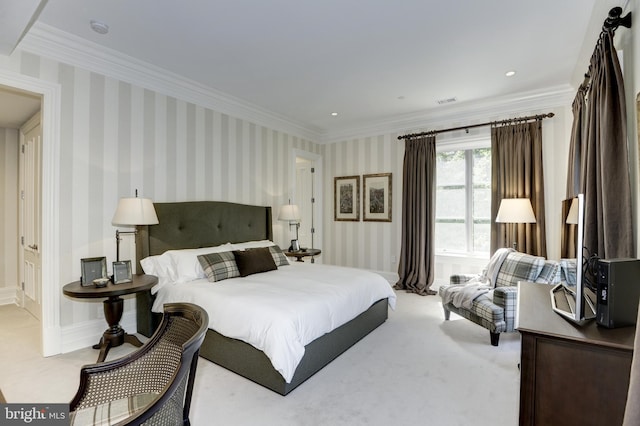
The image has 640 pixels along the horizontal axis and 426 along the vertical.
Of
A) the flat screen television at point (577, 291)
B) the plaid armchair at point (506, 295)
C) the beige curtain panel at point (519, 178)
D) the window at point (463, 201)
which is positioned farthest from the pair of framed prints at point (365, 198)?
the flat screen television at point (577, 291)

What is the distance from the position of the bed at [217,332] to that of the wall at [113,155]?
0.22m

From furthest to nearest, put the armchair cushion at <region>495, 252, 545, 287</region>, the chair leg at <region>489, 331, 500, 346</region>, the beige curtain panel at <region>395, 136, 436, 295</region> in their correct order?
the beige curtain panel at <region>395, 136, 436, 295</region> < the armchair cushion at <region>495, 252, 545, 287</region> < the chair leg at <region>489, 331, 500, 346</region>

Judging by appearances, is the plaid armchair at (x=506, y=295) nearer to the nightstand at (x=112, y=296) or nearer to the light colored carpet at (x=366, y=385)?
the light colored carpet at (x=366, y=385)

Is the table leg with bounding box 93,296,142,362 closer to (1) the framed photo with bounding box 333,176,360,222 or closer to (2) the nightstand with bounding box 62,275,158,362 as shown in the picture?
(2) the nightstand with bounding box 62,275,158,362

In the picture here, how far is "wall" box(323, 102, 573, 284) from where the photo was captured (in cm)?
407

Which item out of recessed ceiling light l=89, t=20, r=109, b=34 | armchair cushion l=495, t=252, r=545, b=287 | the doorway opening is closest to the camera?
recessed ceiling light l=89, t=20, r=109, b=34

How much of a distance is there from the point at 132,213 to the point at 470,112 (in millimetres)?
4700

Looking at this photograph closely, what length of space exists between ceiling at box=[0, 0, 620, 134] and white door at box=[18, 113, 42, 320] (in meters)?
1.91

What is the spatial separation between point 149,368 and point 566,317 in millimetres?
2081

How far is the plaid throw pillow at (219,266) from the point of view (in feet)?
10.5

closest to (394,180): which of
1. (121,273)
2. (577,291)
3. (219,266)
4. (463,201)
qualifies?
(463,201)

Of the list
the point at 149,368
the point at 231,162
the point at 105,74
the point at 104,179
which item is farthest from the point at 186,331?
the point at 231,162

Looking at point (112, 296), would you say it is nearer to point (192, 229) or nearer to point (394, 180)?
point (192, 229)

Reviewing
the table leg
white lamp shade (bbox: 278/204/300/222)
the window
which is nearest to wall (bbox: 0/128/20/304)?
the table leg
